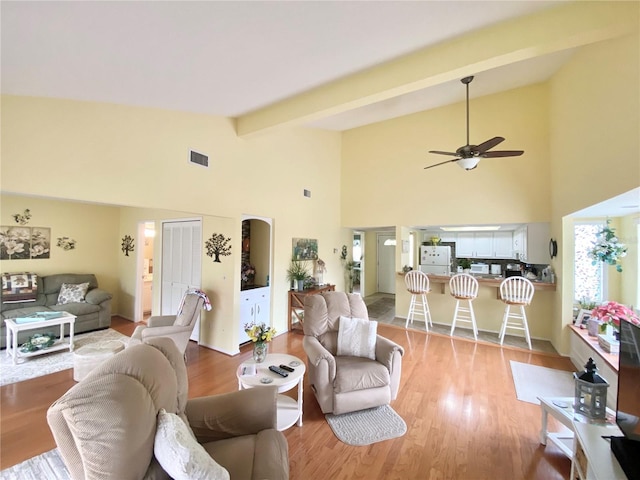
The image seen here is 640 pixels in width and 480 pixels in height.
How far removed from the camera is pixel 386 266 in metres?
8.49

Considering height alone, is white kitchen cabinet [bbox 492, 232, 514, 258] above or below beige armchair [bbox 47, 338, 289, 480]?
above

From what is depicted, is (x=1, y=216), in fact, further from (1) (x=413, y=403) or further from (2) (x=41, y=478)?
(1) (x=413, y=403)

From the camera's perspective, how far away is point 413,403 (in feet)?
8.95

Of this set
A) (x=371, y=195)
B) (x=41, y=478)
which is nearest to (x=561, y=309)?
(x=371, y=195)

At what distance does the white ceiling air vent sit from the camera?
3.33 metres

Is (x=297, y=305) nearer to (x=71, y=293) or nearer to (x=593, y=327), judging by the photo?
(x=71, y=293)

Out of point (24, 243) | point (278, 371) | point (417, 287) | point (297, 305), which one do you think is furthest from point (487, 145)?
point (24, 243)

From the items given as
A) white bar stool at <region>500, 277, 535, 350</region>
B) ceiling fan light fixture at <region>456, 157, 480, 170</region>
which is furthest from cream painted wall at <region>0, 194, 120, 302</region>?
white bar stool at <region>500, 277, 535, 350</region>

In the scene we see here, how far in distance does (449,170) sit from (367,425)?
4.62 meters

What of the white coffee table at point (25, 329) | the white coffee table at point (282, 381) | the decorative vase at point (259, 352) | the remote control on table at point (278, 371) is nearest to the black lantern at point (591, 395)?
the white coffee table at point (282, 381)

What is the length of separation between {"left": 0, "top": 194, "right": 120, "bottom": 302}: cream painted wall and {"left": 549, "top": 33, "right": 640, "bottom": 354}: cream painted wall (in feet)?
25.8

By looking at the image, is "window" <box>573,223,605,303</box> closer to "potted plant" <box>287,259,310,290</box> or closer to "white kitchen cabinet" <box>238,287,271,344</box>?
"potted plant" <box>287,259,310,290</box>

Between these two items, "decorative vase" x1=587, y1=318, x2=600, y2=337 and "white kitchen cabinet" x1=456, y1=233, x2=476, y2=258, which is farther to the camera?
"white kitchen cabinet" x1=456, y1=233, x2=476, y2=258

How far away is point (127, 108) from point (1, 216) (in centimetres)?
389
